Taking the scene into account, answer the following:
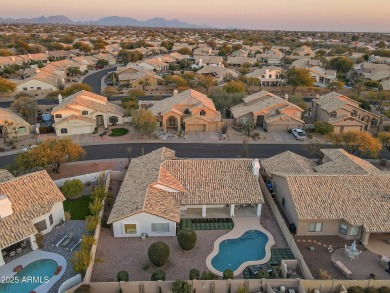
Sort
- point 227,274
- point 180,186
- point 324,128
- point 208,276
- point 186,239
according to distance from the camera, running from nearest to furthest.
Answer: point 208,276, point 227,274, point 186,239, point 180,186, point 324,128


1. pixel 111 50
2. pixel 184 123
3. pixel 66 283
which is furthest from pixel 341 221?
pixel 111 50

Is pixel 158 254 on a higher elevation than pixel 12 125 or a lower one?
lower

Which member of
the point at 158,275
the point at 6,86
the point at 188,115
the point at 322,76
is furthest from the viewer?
the point at 322,76

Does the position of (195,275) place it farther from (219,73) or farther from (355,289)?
(219,73)

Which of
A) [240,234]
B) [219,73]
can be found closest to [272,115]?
[240,234]

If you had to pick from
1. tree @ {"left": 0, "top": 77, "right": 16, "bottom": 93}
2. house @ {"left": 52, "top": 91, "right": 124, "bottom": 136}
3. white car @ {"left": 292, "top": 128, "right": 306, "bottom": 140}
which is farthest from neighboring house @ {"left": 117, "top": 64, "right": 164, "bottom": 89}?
white car @ {"left": 292, "top": 128, "right": 306, "bottom": 140}
